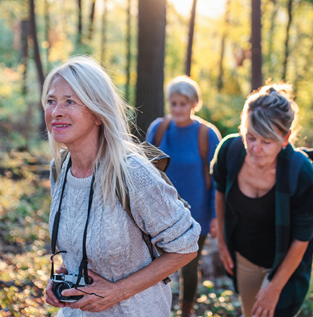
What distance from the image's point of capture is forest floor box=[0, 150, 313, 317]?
3631mm

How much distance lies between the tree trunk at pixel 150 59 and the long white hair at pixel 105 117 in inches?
91.4

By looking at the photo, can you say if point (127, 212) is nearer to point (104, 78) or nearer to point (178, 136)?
point (104, 78)

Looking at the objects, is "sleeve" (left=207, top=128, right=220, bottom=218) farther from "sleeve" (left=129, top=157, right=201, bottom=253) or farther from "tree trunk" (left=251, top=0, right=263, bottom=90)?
"tree trunk" (left=251, top=0, right=263, bottom=90)

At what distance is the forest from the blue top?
0.63 metres

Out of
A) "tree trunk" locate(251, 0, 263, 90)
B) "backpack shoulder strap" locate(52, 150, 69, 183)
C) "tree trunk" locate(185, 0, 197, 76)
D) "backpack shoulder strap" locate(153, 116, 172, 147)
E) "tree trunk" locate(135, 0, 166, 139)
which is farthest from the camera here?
"tree trunk" locate(185, 0, 197, 76)

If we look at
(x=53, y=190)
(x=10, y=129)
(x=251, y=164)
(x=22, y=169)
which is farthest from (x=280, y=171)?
(x=10, y=129)

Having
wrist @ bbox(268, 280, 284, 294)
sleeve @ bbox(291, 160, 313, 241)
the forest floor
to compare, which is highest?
sleeve @ bbox(291, 160, 313, 241)

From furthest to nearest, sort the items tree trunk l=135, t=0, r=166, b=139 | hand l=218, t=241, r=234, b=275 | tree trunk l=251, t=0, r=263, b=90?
tree trunk l=251, t=0, r=263, b=90 < tree trunk l=135, t=0, r=166, b=139 < hand l=218, t=241, r=234, b=275

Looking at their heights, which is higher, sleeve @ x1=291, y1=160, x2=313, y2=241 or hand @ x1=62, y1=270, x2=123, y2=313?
sleeve @ x1=291, y1=160, x2=313, y2=241

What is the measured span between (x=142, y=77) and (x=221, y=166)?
2132 mm

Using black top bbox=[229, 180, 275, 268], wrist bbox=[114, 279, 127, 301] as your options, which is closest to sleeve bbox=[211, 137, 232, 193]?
black top bbox=[229, 180, 275, 268]

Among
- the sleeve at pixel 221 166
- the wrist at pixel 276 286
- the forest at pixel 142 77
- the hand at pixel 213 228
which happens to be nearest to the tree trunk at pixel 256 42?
the forest at pixel 142 77

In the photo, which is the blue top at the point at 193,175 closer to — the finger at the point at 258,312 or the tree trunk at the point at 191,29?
the finger at the point at 258,312

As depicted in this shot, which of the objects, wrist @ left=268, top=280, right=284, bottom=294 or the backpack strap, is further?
the backpack strap
